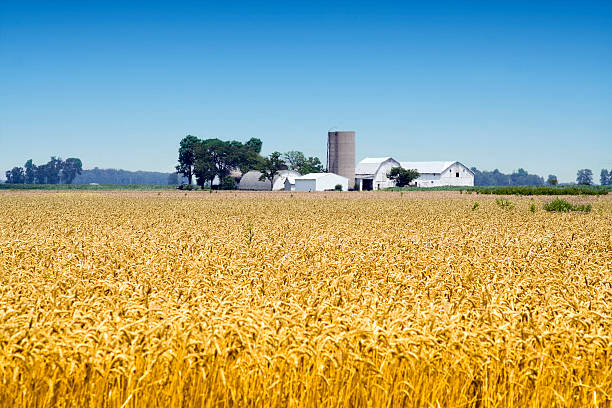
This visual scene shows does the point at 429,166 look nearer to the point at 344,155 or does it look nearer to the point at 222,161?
the point at 344,155

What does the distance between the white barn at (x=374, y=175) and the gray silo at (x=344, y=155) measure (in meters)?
4.25

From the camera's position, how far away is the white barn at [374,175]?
495 feet

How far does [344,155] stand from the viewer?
148 meters

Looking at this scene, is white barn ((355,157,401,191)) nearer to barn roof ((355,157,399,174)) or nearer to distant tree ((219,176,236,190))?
barn roof ((355,157,399,174))

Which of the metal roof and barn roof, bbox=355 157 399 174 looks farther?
the metal roof

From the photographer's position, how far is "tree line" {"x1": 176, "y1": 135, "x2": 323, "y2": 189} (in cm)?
14450

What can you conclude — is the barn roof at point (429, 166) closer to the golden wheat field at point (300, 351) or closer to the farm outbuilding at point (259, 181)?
the farm outbuilding at point (259, 181)

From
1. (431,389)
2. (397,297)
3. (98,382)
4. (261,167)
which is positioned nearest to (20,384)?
(98,382)

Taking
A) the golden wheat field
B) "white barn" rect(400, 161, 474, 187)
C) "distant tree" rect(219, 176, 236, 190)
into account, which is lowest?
the golden wheat field

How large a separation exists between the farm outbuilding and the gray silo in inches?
391

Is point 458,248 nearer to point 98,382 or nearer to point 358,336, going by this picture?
point 358,336

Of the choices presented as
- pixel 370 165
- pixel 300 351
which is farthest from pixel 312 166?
pixel 300 351

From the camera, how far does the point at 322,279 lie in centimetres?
955

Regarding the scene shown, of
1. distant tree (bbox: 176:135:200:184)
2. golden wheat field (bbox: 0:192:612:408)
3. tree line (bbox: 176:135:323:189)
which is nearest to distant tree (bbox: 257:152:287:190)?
tree line (bbox: 176:135:323:189)
